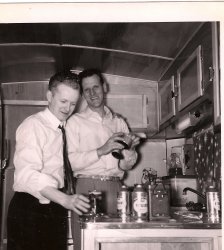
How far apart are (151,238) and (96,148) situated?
967 millimetres

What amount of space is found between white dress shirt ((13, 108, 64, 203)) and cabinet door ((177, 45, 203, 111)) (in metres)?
0.56

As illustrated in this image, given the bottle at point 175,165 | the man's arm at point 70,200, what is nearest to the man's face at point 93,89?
the bottle at point 175,165

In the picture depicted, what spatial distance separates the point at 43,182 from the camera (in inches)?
44.6

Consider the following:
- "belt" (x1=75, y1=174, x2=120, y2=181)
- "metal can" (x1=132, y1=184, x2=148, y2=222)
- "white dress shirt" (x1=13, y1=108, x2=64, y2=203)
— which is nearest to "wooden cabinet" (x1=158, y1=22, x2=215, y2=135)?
"metal can" (x1=132, y1=184, x2=148, y2=222)

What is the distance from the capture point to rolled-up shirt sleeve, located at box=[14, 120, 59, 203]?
1144mm

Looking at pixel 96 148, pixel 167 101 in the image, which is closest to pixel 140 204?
pixel 96 148

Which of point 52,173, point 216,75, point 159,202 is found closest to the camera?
point 159,202

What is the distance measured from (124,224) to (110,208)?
72cm

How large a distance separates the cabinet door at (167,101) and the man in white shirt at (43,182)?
0.65m

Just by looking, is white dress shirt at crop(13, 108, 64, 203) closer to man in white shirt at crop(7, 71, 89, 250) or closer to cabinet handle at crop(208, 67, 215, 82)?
man in white shirt at crop(7, 71, 89, 250)

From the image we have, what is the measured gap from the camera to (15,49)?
1.76 metres

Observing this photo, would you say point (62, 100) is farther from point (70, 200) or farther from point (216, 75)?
point (216, 75)
